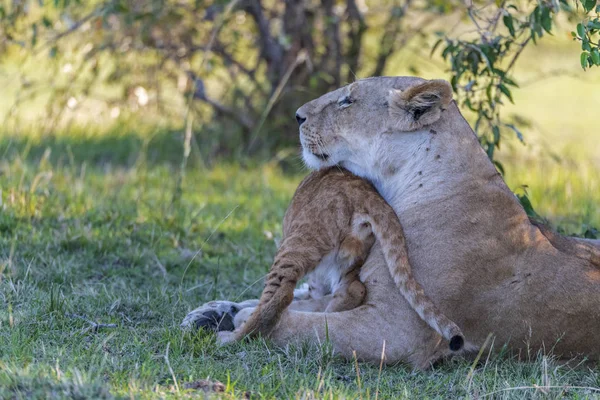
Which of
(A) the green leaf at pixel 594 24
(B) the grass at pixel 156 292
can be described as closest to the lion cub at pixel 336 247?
(B) the grass at pixel 156 292

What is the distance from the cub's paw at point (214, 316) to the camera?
13.0ft

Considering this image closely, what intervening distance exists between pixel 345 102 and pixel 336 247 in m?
0.70

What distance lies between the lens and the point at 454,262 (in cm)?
362

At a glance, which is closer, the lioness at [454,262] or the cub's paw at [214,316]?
the lioness at [454,262]

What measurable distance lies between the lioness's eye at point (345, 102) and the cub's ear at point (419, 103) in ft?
0.80

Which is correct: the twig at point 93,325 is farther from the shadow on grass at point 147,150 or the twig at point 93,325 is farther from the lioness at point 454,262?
the shadow on grass at point 147,150

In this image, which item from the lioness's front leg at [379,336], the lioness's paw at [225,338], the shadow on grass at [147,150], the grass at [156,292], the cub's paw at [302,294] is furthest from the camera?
the shadow on grass at [147,150]

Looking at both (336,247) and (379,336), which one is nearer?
(379,336)

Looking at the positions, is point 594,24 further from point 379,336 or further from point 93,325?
point 93,325

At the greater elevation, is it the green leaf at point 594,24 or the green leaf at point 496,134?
the green leaf at point 594,24

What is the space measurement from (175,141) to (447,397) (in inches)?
223

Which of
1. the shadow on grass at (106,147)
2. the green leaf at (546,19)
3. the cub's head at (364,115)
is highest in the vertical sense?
the green leaf at (546,19)

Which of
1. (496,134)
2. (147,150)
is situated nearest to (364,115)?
(496,134)

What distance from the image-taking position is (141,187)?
6.59m
